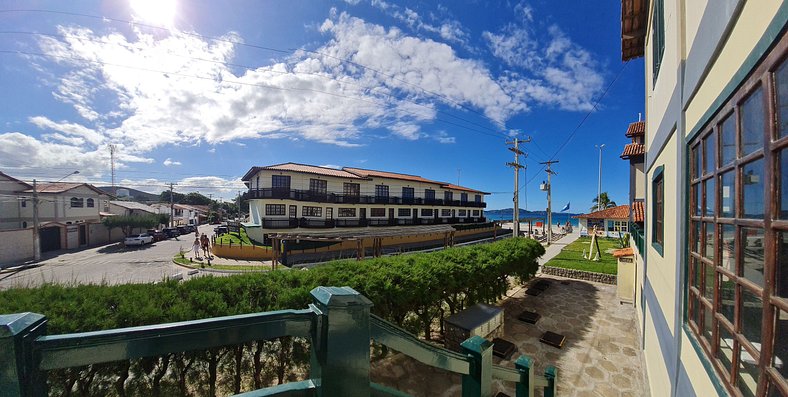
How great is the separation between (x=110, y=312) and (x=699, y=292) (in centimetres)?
623

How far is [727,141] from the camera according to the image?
1911 millimetres

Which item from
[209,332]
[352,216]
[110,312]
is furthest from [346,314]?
[352,216]

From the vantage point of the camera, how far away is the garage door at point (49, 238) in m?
24.9

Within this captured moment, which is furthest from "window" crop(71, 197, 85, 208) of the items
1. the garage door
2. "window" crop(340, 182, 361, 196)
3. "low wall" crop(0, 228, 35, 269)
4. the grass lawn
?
the grass lawn

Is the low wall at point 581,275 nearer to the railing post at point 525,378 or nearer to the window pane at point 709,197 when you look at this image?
the window pane at point 709,197

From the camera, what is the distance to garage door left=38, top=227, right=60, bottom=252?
2492cm

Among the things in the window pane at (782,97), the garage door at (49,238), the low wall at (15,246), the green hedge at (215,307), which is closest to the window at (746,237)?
the window pane at (782,97)

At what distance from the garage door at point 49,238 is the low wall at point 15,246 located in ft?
11.7

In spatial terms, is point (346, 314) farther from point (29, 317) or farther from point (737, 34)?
point (737, 34)

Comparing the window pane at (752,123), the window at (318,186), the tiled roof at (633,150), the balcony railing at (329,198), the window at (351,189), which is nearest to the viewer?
the window pane at (752,123)

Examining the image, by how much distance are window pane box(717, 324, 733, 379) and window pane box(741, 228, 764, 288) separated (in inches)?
22.7

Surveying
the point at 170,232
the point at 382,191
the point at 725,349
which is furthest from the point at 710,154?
the point at 170,232

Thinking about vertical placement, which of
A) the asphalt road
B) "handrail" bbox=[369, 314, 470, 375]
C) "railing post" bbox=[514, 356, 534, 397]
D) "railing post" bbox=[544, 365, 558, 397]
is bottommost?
the asphalt road

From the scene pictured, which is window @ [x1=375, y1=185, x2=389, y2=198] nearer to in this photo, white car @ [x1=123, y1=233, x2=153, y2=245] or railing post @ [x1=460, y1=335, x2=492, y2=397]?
white car @ [x1=123, y1=233, x2=153, y2=245]
